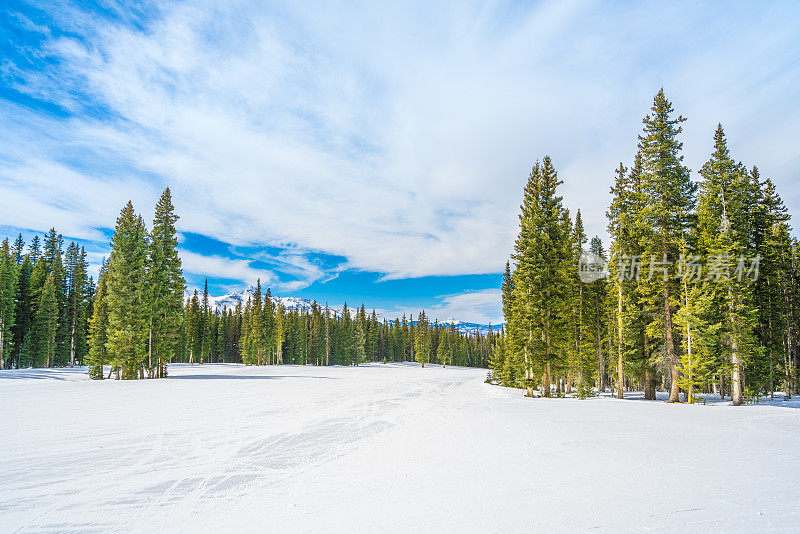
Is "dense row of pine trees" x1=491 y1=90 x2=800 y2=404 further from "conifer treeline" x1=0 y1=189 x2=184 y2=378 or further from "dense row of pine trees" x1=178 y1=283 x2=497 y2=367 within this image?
"dense row of pine trees" x1=178 y1=283 x2=497 y2=367

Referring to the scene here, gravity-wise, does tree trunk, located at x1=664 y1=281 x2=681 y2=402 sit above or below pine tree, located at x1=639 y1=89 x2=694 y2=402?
below

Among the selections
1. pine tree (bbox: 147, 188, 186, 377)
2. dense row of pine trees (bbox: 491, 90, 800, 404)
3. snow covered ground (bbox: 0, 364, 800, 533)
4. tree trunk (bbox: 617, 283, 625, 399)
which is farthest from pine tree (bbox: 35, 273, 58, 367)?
tree trunk (bbox: 617, 283, 625, 399)

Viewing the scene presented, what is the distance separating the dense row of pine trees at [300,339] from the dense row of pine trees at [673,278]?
172 feet

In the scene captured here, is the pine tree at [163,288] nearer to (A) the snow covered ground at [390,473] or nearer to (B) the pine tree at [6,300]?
(A) the snow covered ground at [390,473]

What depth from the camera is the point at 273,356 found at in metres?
84.8

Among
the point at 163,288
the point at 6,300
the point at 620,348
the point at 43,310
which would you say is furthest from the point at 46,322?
the point at 620,348

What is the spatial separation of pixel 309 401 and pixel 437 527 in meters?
15.8

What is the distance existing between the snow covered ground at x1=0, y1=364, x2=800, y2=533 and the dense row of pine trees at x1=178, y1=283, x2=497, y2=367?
170ft

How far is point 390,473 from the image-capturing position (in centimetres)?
716

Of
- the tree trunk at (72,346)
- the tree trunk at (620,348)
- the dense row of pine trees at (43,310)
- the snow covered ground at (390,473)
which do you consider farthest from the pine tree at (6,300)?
the tree trunk at (620,348)

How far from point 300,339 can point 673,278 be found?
3191 inches

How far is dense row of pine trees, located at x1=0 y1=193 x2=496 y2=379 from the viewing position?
31469 millimetres

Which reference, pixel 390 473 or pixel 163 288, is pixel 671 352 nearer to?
pixel 390 473

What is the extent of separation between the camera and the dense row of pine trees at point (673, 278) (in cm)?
2231
